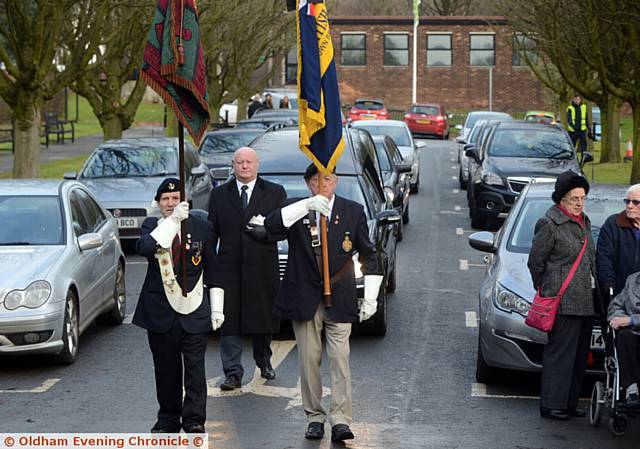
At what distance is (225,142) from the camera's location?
86.4 ft

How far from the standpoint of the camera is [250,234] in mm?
9375

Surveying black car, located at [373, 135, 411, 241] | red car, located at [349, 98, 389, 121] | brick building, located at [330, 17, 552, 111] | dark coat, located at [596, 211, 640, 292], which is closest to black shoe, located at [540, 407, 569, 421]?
dark coat, located at [596, 211, 640, 292]

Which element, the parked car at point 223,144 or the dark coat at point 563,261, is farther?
the parked car at point 223,144

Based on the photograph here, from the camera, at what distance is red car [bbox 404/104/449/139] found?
57.0 metres

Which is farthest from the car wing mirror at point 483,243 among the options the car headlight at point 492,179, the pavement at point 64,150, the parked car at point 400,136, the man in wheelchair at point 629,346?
the pavement at point 64,150

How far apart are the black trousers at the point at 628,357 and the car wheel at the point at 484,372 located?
1.91 meters

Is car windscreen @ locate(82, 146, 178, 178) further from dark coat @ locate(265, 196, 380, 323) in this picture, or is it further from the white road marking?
dark coat @ locate(265, 196, 380, 323)

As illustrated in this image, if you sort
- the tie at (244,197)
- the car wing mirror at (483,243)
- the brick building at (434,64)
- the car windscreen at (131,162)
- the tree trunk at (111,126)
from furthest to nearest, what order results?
the brick building at (434,64) → the tree trunk at (111,126) → the car windscreen at (131,162) → the car wing mirror at (483,243) → the tie at (244,197)

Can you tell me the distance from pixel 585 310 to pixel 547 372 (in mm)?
540

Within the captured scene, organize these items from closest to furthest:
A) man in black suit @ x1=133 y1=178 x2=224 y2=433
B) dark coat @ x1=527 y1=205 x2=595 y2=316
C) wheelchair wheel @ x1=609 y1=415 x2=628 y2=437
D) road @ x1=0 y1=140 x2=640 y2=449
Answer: man in black suit @ x1=133 y1=178 x2=224 y2=433 → wheelchair wheel @ x1=609 y1=415 x2=628 y2=437 → road @ x1=0 y1=140 x2=640 y2=449 → dark coat @ x1=527 y1=205 x2=595 y2=316

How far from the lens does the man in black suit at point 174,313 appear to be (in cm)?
791

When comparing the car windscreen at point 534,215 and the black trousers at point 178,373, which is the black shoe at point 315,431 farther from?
the car windscreen at point 534,215

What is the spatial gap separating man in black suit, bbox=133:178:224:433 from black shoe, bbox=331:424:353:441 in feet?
2.90

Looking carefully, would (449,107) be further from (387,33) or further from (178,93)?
(178,93)
